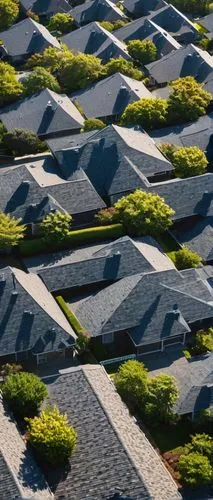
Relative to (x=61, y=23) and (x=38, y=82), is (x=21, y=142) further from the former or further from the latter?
(x=61, y=23)

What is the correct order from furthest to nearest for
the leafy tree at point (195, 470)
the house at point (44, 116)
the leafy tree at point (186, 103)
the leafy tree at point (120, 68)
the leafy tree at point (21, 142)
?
the leafy tree at point (120, 68), the leafy tree at point (186, 103), the house at point (44, 116), the leafy tree at point (21, 142), the leafy tree at point (195, 470)

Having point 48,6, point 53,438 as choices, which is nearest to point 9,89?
point 48,6

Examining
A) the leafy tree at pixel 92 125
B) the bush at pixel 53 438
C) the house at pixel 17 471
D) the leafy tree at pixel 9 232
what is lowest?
the house at pixel 17 471

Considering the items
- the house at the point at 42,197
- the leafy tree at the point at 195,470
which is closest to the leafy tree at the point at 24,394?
the leafy tree at the point at 195,470

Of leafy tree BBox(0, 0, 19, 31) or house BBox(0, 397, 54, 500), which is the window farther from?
leafy tree BBox(0, 0, 19, 31)

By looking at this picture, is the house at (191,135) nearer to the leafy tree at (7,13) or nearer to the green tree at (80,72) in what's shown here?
the green tree at (80,72)

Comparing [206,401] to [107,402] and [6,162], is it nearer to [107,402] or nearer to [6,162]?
[107,402]

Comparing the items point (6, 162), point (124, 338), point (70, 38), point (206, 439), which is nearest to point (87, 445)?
point (206, 439)
